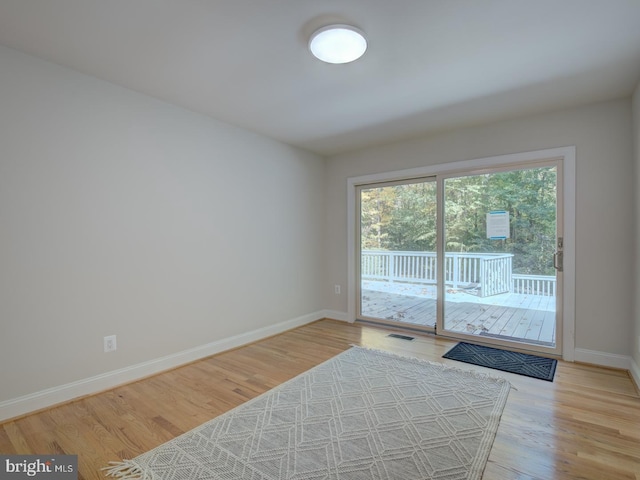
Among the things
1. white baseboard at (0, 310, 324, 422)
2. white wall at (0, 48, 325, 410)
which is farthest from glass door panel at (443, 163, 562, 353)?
white baseboard at (0, 310, 324, 422)

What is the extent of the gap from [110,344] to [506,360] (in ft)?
11.6

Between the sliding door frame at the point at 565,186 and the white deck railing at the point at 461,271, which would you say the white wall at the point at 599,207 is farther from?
the white deck railing at the point at 461,271

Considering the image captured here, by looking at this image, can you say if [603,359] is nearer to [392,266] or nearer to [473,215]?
[473,215]

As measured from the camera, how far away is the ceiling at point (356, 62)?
1.78 m

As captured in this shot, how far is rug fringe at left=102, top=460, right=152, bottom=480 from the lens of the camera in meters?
1.58

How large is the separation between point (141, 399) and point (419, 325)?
3.13m

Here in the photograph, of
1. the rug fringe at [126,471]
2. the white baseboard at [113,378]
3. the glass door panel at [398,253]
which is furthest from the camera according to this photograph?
the glass door panel at [398,253]

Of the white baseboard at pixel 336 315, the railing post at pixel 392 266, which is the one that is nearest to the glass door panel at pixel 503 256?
the railing post at pixel 392 266

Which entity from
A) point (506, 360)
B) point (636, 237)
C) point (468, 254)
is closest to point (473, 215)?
point (468, 254)

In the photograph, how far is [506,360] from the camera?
310 centimetres

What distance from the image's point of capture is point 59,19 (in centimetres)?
185

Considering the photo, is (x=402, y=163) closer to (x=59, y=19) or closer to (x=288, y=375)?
(x=288, y=375)

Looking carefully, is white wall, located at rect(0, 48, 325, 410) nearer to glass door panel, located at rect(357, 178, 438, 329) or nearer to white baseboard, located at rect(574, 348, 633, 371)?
glass door panel, located at rect(357, 178, 438, 329)

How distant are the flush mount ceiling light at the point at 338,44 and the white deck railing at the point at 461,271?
262 centimetres
